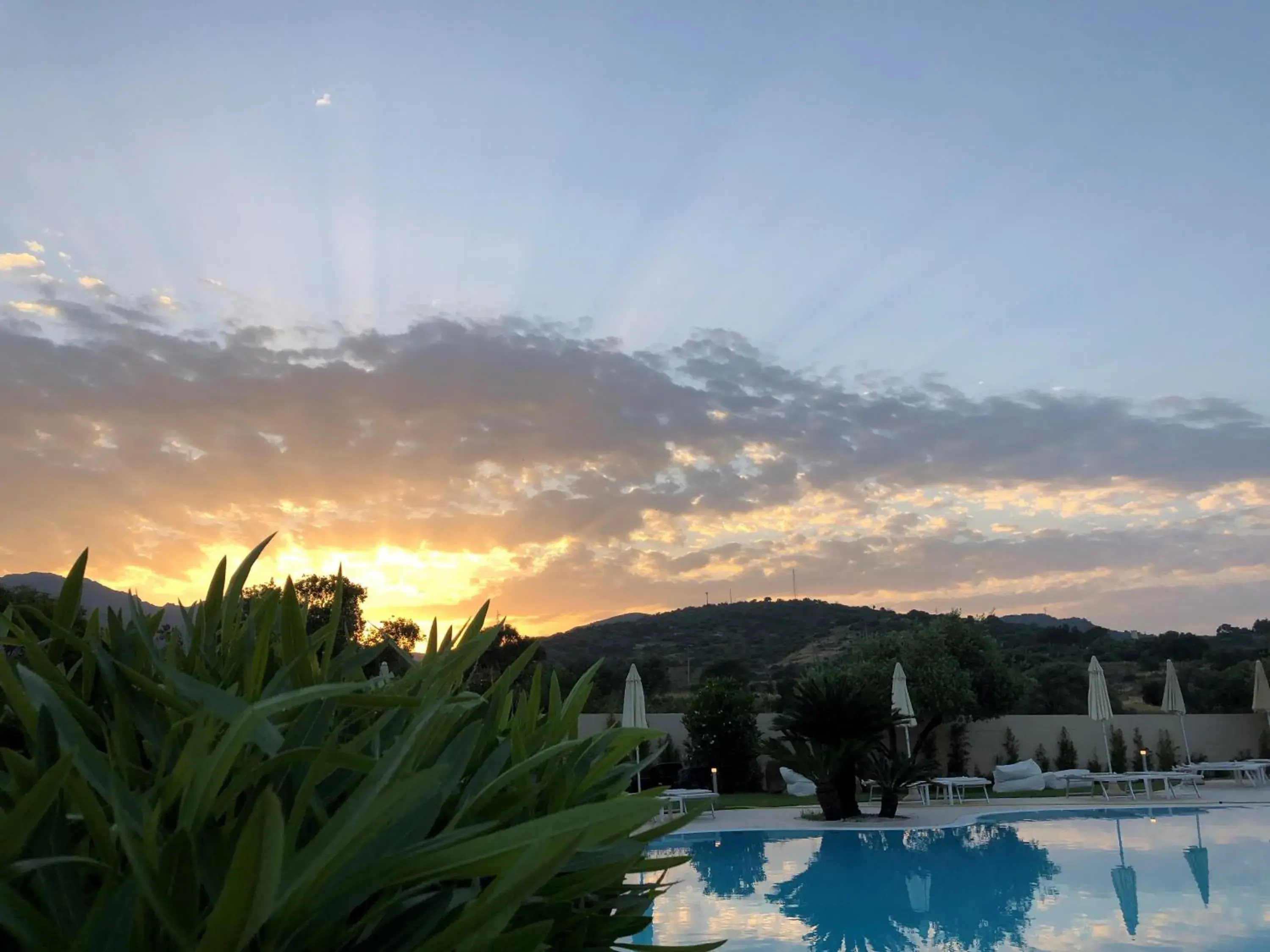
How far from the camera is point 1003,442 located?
84.6ft

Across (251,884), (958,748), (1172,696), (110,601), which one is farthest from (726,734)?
(251,884)

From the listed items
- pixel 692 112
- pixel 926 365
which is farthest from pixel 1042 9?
pixel 926 365

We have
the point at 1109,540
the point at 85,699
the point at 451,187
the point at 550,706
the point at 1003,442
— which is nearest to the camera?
the point at 85,699

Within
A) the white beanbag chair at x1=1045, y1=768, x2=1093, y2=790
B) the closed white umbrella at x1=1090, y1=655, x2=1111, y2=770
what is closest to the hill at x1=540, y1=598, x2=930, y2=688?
the white beanbag chair at x1=1045, y1=768, x2=1093, y2=790

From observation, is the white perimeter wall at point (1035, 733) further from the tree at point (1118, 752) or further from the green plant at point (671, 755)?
the tree at point (1118, 752)

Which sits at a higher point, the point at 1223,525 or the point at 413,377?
the point at 413,377

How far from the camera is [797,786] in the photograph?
2100 cm

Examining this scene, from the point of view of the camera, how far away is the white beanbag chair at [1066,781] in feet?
64.4

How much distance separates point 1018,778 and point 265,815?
23206 millimetres

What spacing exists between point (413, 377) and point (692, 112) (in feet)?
27.2

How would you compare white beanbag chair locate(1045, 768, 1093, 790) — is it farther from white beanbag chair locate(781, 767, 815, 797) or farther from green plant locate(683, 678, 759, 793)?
green plant locate(683, 678, 759, 793)

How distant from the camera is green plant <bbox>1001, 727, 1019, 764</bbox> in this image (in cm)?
2347

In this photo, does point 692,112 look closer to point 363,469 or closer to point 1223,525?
point 363,469

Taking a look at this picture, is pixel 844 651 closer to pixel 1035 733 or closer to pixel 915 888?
pixel 1035 733
